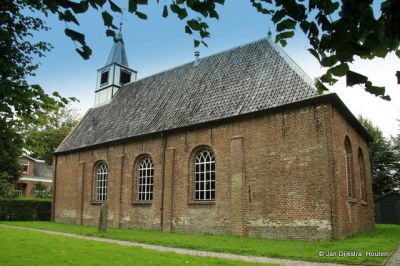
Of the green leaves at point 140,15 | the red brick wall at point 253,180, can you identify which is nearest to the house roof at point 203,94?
the red brick wall at point 253,180

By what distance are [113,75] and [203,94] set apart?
1112 cm

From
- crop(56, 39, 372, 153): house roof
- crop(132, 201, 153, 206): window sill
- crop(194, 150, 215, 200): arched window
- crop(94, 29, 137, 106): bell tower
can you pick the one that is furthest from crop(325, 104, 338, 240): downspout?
crop(94, 29, 137, 106): bell tower

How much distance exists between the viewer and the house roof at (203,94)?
49.8ft

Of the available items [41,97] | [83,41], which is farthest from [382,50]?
[41,97]

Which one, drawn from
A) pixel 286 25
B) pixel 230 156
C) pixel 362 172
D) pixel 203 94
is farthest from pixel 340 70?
pixel 362 172

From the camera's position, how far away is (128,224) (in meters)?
19.2

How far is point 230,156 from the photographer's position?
50.6 feet

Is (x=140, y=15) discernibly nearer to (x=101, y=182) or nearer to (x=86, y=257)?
(x=86, y=257)

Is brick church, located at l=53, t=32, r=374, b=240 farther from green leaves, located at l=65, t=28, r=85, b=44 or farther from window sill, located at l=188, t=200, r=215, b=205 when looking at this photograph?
green leaves, located at l=65, t=28, r=85, b=44

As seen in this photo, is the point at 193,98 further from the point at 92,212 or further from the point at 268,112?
the point at 92,212

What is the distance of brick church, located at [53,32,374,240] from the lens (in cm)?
1334

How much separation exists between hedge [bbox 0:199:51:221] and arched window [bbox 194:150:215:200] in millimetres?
15534

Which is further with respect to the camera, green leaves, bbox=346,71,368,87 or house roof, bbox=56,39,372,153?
house roof, bbox=56,39,372,153

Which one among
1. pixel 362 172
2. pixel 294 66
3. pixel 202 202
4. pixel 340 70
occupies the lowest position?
pixel 202 202
